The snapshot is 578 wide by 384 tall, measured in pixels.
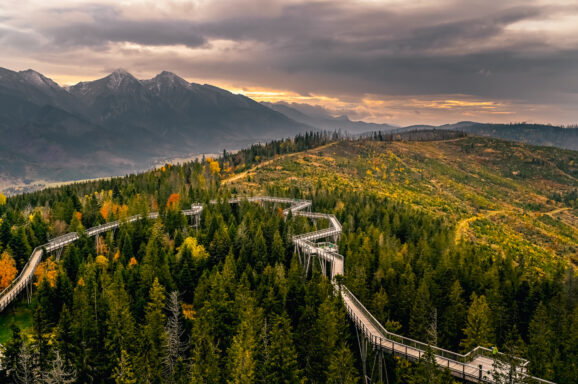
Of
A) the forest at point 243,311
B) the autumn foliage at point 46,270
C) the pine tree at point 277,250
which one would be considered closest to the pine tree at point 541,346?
the forest at point 243,311

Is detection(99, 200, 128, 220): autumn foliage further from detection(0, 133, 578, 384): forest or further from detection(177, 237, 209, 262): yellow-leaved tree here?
detection(177, 237, 209, 262): yellow-leaved tree

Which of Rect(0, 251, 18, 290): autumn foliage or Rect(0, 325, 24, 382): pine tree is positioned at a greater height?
Rect(0, 251, 18, 290): autumn foliage

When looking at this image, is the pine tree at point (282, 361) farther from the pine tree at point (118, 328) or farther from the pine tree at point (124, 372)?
the pine tree at point (118, 328)

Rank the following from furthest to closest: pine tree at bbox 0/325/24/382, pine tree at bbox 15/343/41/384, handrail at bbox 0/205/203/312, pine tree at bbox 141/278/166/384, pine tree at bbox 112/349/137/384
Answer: handrail at bbox 0/205/203/312 < pine tree at bbox 141/278/166/384 < pine tree at bbox 0/325/24/382 < pine tree at bbox 112/349/137/384 < pine tree at bbox 15/343/41/384

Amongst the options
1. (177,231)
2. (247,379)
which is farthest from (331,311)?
(177,231)

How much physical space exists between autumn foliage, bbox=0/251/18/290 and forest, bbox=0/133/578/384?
0.75 feet

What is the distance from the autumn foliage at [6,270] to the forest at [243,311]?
0.75 ft

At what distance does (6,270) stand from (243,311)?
46851mm

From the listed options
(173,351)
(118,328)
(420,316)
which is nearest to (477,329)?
(420,316)

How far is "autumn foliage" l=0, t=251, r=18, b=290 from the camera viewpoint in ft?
230

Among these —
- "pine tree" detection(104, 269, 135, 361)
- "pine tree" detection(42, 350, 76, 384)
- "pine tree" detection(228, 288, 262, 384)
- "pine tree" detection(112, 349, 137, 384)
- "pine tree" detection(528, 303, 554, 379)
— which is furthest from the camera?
"pine tree" detection(104, 269, 135, 361)

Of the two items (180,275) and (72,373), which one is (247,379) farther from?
(180,275)

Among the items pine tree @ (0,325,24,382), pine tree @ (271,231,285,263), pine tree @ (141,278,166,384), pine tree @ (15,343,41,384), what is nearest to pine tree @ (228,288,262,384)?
pine tree @ (141,278,166,384)

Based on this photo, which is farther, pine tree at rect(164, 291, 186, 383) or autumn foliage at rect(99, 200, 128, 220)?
autumn foliage at rect(99, 200, 128, 220)
